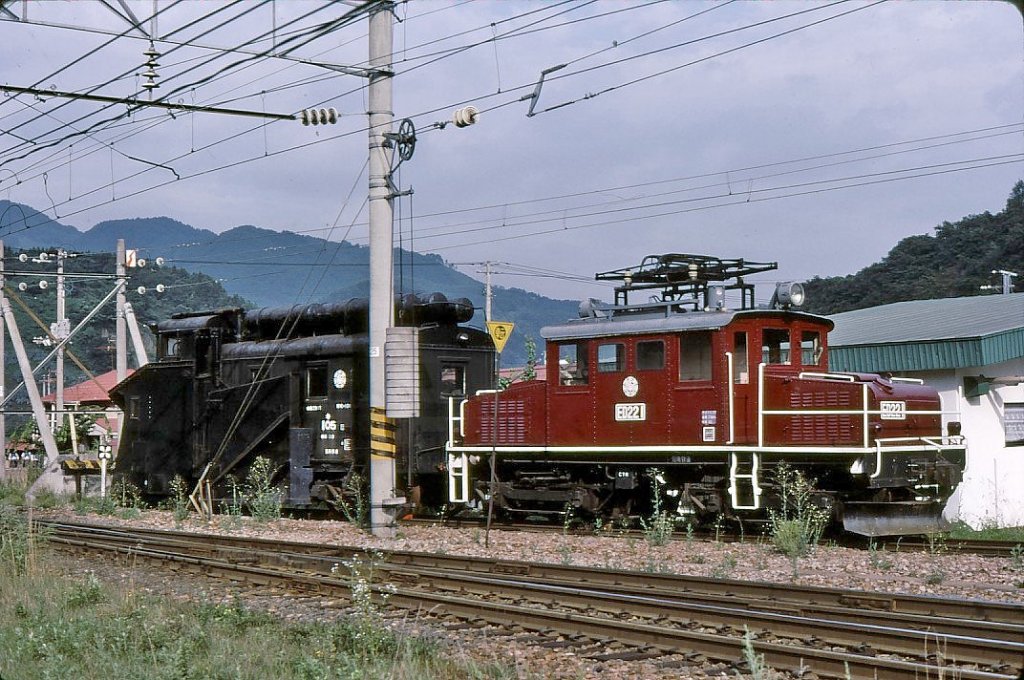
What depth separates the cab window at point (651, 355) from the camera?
1545 cm

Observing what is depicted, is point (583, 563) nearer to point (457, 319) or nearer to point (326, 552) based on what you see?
point (326, 552)

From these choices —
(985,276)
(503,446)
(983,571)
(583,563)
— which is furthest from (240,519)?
(985,276)

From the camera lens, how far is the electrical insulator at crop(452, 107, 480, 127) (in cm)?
1634

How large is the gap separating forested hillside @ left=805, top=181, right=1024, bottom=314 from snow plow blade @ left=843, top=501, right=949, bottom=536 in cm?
3983

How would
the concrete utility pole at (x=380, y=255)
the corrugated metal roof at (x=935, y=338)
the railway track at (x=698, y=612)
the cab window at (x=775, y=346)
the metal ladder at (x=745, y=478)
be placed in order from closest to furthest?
the railway track at (x=698, y=612) < the metal ladder at (x=745, y=478) < the cab window at (x=775, y=346) < the concrete utility pole at (x=380, y=255) < the corrugated metal roof at (x=935, y=338)

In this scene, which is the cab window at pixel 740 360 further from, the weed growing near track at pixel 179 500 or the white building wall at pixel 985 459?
the weed growing near track at pixel 179 500

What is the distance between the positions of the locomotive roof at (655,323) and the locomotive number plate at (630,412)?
1.05 metres

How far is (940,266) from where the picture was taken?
189 feet

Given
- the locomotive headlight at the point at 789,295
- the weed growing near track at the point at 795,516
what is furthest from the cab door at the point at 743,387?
the locomotive headlight at the point at 789,295

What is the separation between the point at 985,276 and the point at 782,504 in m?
42.6

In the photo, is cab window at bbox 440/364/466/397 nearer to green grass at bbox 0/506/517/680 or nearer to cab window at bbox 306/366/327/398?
cab window at bbox 306/366/327/398

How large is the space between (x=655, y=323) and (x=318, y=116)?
638 cm

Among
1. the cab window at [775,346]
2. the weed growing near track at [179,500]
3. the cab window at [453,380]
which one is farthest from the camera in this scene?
the cab window at [453,380]

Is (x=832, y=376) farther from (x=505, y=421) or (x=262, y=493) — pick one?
(x=262, y=493)
